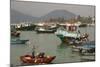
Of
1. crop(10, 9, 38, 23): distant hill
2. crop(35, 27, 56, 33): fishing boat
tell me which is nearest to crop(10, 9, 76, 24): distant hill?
crop(10, 9, 38, 23): distant hill

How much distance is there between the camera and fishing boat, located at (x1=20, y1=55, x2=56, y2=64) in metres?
2.55

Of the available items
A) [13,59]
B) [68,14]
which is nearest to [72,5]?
[68,14]

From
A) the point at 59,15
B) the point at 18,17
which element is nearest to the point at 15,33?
the point at 18,17

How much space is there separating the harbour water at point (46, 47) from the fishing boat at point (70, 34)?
0.19 ft

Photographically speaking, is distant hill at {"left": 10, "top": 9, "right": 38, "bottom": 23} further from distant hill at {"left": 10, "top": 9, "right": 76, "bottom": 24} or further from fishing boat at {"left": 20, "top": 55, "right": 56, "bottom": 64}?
fishing boat at {"left": 20, "top": 55, "right": 56, "bottom": 64}

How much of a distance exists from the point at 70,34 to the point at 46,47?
0.36m

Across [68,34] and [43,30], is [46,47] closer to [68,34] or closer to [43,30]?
[43,30]

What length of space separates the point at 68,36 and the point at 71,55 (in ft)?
0.80

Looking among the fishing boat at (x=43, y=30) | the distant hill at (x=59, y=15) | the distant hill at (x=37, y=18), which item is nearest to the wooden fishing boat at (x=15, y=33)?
the distant hill at (x=37, y=18)

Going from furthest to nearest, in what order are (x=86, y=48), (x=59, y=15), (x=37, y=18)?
(x=86, y=48) < (x=59, y=15) < (x=37, y=18)

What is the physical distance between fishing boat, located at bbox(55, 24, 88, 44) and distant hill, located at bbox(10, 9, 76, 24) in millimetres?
142

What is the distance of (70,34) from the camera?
276 cm

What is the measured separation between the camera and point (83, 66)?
2.84 meters
